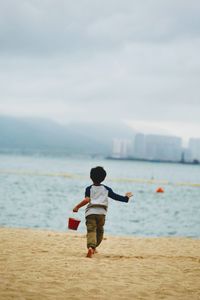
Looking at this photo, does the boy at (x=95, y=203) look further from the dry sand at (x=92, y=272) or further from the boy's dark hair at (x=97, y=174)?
the dry sand at (x=92, y=272)

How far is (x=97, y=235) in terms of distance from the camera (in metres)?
8.15

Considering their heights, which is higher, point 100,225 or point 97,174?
point 97,174

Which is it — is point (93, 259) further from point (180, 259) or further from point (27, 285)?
point (27, 285)

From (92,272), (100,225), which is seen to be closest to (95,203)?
(100,225)

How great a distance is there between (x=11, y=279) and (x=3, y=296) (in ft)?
2.80

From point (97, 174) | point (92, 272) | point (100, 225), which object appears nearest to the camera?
point (92, 272)

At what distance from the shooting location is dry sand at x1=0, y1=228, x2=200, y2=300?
17.3 feet

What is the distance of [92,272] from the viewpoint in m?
6.43

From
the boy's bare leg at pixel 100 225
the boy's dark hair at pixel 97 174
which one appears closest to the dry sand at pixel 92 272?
the boy's bare leg at pixel 100 225

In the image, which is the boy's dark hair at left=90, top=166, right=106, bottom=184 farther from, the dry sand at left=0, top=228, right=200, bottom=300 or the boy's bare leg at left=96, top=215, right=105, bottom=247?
the dry sand at left=0, top=228, right=200, bottom=300

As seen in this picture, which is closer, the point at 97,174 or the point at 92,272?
the point at 92,272

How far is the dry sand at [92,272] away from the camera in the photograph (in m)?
5.28

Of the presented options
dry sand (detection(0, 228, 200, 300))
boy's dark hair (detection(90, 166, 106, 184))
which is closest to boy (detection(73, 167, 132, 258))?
boy's dark hair (detection(90, 166, 106, 184))

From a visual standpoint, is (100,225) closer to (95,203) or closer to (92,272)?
(95,203)
